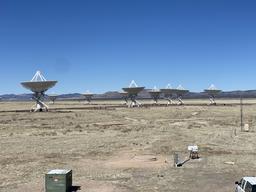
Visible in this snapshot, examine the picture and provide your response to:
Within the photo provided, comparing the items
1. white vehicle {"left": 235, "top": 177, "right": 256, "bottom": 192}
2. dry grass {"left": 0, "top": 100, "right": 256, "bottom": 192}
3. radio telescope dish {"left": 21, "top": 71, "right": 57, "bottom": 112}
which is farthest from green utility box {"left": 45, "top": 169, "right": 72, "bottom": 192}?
radio telescope dish {"left": 21, "top": 71, "right": 57, "bottom": 112}

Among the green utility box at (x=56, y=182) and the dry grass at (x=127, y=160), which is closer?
the green utility box at (x=56, y=182)

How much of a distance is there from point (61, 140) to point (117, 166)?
23.7 m

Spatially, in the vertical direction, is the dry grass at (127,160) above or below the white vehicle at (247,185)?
below

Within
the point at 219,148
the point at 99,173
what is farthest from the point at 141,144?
the point at 99,173

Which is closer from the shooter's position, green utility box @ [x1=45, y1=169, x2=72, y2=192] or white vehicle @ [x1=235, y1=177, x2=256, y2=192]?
white vehicle @ [x1=235, y1=177, x2=256, y2=192]

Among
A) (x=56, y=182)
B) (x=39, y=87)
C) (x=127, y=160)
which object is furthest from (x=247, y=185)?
(x=39, y=87)

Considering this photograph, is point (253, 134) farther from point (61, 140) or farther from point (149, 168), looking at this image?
point (149, 168)

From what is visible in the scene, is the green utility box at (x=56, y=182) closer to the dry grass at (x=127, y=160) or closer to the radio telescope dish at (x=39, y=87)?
the dry grass at (x=127, y=160)

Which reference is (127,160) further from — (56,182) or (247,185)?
(247,185)

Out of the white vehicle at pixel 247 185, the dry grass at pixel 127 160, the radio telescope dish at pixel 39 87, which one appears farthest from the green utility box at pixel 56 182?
the radio telescope dish at pixel 39 87

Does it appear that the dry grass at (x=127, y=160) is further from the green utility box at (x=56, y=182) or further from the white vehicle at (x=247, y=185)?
the white vehicle at (x=247, y=185)

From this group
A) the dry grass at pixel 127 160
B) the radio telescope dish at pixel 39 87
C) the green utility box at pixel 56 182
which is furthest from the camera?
the radio telescope dish at pixel 39 87

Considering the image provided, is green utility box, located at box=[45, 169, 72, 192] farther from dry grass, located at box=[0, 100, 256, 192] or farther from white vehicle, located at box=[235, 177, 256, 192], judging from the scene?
white vehicle, located at box=[235, 177, 256, 192]

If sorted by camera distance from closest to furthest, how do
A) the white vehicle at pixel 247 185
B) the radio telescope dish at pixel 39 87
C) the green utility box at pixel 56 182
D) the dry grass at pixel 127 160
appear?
the white vehicle at pixel 247 185 → the green utility box at pixel 56 182 → the dry grass at pixel 127 160 → the radio telescope dish at pixel 39 87
